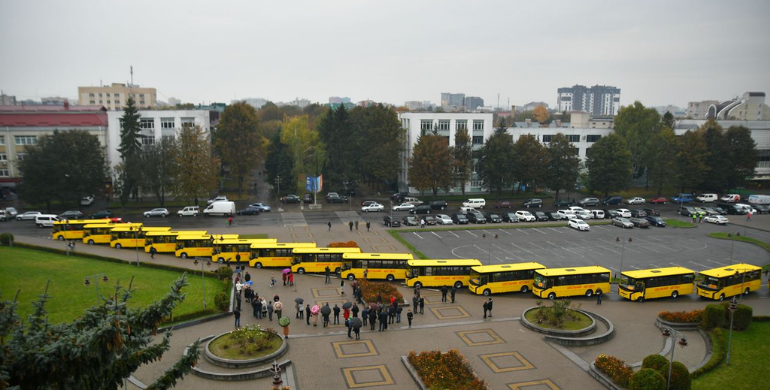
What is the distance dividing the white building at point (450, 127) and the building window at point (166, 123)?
34.1 m

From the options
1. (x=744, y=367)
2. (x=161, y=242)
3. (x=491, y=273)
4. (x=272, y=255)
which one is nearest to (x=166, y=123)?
(x=161, y=242)

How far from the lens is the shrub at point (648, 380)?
18.3 m

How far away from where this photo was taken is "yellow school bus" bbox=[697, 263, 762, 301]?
32188 mm

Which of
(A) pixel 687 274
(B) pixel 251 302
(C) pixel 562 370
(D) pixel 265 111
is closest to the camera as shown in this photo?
(C) pixel 562 370

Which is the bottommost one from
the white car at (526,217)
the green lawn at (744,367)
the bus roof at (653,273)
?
the green lawn at (744,367)

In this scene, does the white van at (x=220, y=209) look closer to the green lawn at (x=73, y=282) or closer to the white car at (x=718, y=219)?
the green lawn at (x=73, y=282)

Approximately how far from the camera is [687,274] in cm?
3281

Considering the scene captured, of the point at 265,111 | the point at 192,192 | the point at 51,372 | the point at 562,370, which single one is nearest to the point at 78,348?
the point at 51,372

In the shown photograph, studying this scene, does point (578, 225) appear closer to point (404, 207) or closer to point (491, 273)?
point (404, 207)

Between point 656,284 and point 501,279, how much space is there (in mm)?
9681

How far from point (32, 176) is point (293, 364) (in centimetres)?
5141

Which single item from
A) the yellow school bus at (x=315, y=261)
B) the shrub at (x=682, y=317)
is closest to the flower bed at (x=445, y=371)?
the shrub at (x=682, y=317)

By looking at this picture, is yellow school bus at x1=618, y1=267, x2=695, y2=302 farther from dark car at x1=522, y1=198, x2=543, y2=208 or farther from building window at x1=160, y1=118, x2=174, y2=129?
building window at x1=160, y1=118, x2=174, y2=129

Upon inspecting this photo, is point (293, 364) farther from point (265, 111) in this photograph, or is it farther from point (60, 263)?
point (265, 111)
